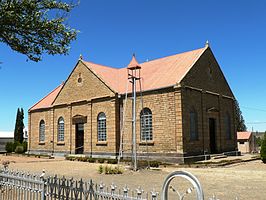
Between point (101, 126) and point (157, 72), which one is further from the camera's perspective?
point (101, 126)

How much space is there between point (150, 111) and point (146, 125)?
1265 mm

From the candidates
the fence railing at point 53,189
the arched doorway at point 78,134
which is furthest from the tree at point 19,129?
the fence railing at point 53,189

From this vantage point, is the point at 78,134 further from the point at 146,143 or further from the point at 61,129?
the point at 146,143

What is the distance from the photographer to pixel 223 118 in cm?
2997

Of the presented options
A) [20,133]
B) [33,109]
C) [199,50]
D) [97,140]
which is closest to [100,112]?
[97,140]

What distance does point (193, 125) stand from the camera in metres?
25.0

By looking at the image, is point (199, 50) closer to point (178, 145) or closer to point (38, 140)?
point (178, 145)

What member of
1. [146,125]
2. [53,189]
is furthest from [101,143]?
[53,189]

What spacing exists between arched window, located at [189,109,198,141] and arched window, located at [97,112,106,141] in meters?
8.55

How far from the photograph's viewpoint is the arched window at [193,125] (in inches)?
972

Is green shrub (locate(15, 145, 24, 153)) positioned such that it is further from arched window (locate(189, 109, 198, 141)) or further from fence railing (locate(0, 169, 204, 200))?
fence railing (locate(0, 169, 204, 200))

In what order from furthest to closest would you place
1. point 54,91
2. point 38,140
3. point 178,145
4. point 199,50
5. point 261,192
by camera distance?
point 54,91 → point 38,140 → point 199,50 → point 178,145 → point 261,192

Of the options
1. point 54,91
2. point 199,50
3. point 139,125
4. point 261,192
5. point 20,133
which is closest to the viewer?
point 261,192

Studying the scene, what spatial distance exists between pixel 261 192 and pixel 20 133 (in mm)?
43498
